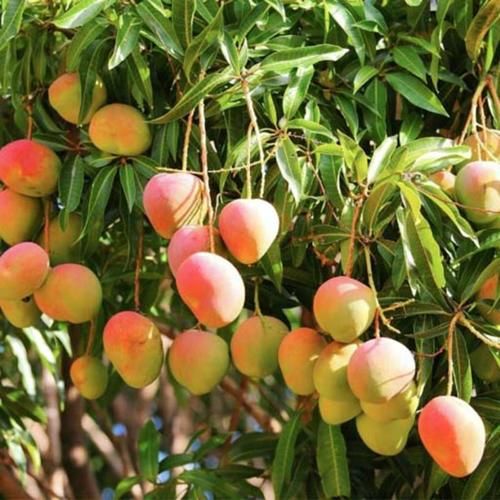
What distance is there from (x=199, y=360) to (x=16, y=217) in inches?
10.6

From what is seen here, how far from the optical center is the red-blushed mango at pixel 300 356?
108 cm

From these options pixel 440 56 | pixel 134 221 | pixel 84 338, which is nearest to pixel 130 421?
pixel 84 338

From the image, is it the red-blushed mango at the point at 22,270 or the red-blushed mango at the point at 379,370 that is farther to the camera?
the red-blushed mango at the point at 22,270

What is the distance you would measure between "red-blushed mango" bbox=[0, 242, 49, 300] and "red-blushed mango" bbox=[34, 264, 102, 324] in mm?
16

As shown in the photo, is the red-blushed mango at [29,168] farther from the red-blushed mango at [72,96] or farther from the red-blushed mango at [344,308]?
the red-blushed mango at [344,308]

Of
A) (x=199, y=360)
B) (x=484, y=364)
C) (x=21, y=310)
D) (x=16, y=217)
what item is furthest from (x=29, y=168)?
(x=484, y=364)

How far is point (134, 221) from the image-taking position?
1.25 metres

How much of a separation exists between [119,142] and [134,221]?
0.11 metres

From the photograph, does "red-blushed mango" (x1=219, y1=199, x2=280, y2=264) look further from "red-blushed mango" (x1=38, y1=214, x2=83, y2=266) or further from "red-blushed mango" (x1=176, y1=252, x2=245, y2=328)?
"red-blushed mango" (x1=38, y1=214, x2=83, y2=266)

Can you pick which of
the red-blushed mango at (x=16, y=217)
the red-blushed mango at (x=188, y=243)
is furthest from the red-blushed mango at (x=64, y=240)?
the red-blushed mango at (x=188, y=243)

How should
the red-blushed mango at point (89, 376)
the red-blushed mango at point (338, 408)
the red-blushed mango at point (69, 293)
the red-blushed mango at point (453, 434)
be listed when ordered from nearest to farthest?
the red-blushed mango at point (453, 434), the red-blushed mango at point (338, 408), the red-blushed mango at point (69, 293), the red-blushed mango at point (89, 376)

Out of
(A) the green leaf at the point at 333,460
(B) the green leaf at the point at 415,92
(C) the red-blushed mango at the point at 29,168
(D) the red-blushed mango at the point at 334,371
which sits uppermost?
(C) the red-blushed mango at the point at 29,168

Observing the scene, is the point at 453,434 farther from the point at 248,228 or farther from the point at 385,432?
the point at 248,228

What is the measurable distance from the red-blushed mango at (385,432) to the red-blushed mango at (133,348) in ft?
0.75
